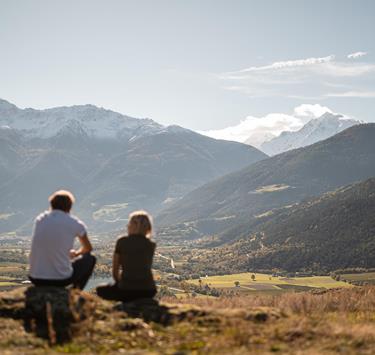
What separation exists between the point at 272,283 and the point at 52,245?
174 metres

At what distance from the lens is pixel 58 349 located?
9875 mm

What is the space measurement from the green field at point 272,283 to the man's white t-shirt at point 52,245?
5689 inches

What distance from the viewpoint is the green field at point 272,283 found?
161 meters

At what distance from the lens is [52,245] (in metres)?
12.7

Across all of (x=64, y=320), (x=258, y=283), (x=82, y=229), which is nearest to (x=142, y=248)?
(x=82, y=229)

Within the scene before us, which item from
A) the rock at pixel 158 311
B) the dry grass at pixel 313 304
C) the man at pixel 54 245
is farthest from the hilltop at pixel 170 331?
the dry grass at pixel 313 304

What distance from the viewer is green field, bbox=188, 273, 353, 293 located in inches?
6344

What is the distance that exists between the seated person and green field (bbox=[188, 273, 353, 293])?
471ft

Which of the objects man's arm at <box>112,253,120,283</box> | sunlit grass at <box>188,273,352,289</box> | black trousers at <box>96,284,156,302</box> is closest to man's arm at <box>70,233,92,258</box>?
man's arm at <box>112,253,120,283</box>

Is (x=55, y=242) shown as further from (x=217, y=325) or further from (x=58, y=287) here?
(x=217, y=325)

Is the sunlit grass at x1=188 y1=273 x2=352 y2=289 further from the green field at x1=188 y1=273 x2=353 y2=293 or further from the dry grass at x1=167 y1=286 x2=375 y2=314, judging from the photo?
the dry grass at x1=167 y1=286 x2=375 y2=314

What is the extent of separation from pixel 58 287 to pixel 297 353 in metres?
6.28

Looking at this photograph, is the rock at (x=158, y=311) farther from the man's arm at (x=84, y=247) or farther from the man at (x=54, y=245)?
the man's arm at (x=84, y=247)

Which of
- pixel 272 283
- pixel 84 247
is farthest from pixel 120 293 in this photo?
pixel 272 283
